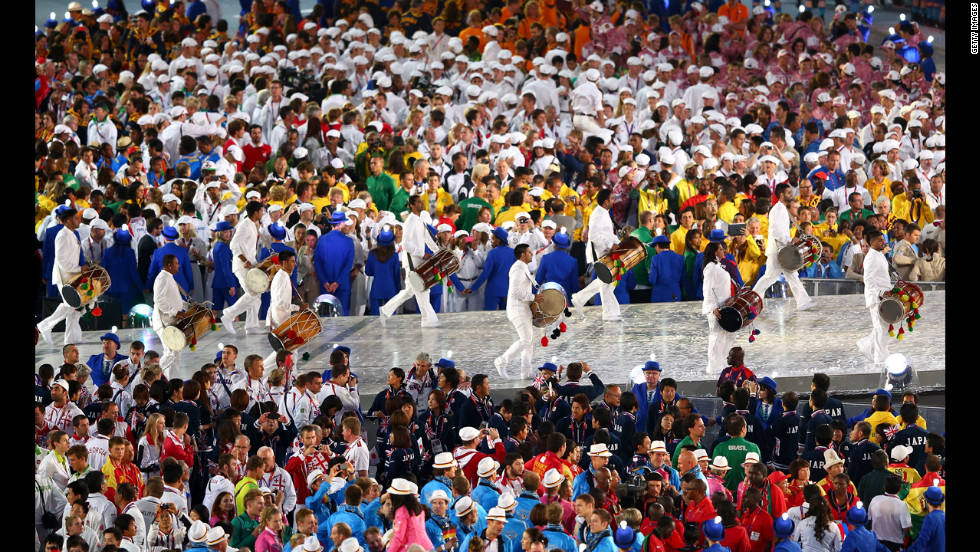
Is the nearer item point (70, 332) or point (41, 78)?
point (70, 332)

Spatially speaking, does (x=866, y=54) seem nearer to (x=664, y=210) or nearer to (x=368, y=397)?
(x=664, y=210)

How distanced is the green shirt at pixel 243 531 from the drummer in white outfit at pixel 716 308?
18.0ft

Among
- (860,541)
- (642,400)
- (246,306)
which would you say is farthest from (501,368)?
(860,541)

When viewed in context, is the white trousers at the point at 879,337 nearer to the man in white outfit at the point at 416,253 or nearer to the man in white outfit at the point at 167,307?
the man in white outfit at the point at 416,253

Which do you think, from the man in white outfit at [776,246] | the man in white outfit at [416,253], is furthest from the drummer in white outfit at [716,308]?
the man in white outfit at [416,253]

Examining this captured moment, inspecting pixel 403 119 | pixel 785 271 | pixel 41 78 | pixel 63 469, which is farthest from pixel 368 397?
pixel 41 78

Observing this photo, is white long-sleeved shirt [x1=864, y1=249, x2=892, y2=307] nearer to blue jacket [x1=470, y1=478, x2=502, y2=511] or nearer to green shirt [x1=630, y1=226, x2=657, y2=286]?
green shirt [x1=630, y1=226, x2=657, y2=286]

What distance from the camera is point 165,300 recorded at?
15.1 metres

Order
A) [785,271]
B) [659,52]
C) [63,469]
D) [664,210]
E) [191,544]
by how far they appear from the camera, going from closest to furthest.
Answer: [191,544] → [63,469] → [785,271] → [664,210] → [659,52]

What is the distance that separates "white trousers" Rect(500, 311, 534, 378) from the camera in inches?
579

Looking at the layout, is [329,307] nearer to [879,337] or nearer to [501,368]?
[501,368]

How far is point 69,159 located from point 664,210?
7868 mm

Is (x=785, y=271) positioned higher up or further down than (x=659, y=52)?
further down

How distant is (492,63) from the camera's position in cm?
2312
